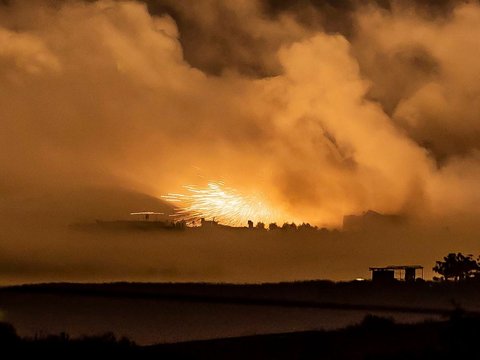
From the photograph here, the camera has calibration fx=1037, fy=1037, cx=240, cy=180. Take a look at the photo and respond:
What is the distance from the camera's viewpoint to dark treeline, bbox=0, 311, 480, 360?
3453 centimetres

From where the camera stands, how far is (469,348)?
34.1 m

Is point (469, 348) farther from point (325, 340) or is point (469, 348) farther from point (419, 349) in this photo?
point (325, 340)

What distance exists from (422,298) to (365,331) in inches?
826

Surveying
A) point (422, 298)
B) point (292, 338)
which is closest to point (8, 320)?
point (292, 338)

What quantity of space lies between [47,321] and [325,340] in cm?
1202

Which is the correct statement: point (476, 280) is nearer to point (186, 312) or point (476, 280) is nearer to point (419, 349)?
point (186, 312)

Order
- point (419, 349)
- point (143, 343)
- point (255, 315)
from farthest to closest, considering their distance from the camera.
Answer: point (255, 315)
point (143, 343)
point (419, 349)

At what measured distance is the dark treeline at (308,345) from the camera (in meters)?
34.5

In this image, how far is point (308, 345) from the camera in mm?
40625

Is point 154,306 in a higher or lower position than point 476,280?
lower

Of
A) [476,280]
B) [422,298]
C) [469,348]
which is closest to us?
[469,348]

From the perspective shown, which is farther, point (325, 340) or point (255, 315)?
point (255, 315)

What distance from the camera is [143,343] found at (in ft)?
131

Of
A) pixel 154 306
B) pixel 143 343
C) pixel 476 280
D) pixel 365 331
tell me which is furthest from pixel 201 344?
pixel 476 280
